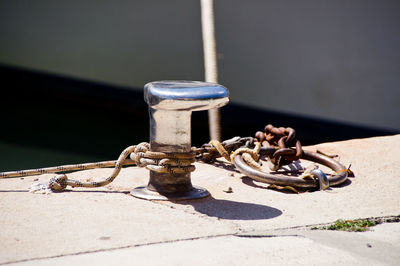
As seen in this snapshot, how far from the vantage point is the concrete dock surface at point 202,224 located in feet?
7.43

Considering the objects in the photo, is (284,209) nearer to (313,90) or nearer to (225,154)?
(225,154)

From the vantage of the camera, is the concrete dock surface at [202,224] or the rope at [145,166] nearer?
the concrete dock surface at [202,224]

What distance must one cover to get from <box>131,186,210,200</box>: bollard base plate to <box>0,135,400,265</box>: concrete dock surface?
0.12 feet

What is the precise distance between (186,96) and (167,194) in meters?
0.54

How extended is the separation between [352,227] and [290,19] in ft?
18.4

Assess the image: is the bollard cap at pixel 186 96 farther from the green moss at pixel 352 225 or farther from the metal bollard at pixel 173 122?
the green moss at pixel 352 225

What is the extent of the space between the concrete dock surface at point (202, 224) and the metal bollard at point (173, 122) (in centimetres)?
9

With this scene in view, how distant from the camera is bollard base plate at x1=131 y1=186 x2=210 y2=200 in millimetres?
3045

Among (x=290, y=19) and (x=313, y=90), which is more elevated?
(x=290, y=19)

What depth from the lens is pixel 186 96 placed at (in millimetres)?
2891

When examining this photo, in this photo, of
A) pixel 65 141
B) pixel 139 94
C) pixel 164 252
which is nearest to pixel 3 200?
pixel 164 252

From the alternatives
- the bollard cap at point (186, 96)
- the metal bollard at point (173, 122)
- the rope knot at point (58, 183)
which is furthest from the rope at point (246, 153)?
the rope knot at point (58, 183)

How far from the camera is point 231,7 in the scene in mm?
8227

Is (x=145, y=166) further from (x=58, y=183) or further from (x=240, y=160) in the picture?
(x=240, y=160)
